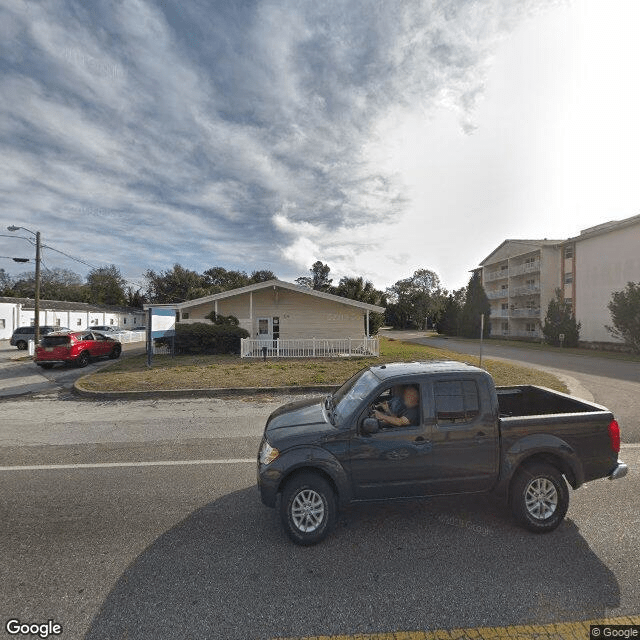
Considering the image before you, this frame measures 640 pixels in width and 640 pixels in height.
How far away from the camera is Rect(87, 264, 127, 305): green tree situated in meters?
63.0

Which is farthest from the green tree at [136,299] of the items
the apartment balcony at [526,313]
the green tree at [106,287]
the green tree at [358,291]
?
the apartment balcony at [526,313]

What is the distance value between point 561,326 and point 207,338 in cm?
2862

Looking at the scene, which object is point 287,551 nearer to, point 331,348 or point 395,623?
point 395,623

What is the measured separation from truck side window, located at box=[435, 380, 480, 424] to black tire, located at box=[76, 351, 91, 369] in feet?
51.9

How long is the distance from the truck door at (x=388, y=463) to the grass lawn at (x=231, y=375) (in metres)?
6.89

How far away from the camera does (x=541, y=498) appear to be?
3406 mm

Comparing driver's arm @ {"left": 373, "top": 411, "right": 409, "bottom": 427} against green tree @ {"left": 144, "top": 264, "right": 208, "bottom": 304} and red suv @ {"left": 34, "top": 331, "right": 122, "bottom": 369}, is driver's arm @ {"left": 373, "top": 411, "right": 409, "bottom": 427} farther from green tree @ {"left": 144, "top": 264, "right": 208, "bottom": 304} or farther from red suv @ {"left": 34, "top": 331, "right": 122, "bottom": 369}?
green tree @ {"left": 144, "top": 264, "right": 208, "bottom": 304}

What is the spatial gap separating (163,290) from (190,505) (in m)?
65.8

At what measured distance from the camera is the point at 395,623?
230 cm

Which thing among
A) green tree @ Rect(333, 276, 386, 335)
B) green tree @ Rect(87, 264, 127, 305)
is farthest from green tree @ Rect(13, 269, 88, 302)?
green tree @ Rect(333, 276, 386, 335)

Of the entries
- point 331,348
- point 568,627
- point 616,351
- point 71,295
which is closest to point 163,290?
point 71,295

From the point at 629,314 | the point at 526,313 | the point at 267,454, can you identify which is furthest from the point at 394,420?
the point at 526,313

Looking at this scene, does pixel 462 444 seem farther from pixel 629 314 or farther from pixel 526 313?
pixel 526 313

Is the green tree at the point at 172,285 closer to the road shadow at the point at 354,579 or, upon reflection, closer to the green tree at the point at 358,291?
the green tree at the point at 358,291
